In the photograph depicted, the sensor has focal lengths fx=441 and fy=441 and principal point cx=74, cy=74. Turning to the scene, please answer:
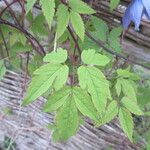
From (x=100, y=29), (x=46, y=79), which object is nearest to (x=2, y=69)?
(x=100, y=29)

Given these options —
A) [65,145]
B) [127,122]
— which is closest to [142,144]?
[65,145]

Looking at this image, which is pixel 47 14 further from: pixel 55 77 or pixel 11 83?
pixel 11 83

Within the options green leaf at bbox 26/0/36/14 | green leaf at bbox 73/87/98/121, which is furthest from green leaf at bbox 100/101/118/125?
green leaf at bbox 26/0/36/14

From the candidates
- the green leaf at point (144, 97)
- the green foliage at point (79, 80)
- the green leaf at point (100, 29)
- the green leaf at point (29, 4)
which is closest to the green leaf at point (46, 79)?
the green foliage at point (79, 80)

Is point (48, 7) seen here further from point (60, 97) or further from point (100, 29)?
point (100, 29)

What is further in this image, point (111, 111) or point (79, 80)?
point (111, 111)

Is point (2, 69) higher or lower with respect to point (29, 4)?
lower

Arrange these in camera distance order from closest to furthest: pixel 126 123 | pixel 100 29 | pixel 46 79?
pixel 46 79
pixel 126 123
pixel 100 29

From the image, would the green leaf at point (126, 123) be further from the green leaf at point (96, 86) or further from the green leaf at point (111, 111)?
the green leaf at point (96, 86)
